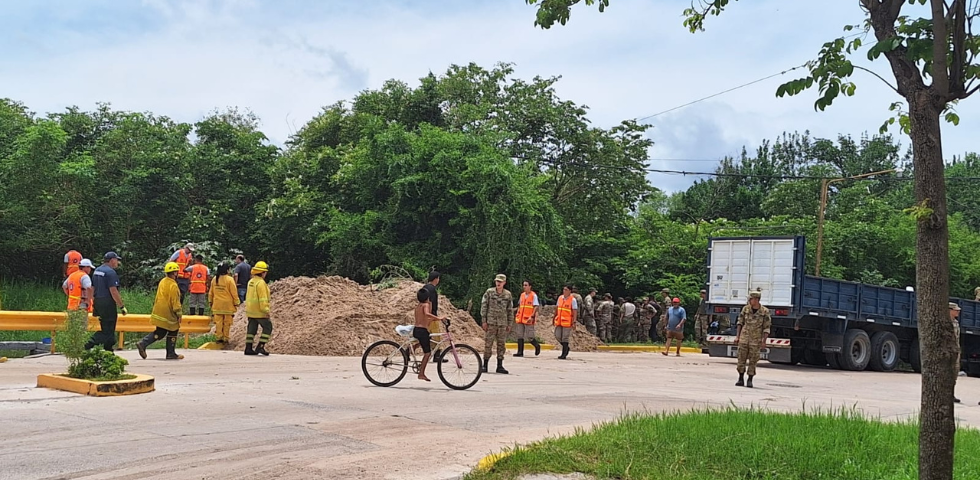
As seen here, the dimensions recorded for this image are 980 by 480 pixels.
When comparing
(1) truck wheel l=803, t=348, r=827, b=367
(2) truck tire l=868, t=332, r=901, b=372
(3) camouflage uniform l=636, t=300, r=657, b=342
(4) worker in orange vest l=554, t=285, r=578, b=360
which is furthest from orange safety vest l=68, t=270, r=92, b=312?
(3) camouflage uniform l=636, t=300, r=657, b=342

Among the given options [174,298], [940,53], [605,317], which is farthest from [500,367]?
[605,317]

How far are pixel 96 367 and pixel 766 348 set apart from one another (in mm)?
15507

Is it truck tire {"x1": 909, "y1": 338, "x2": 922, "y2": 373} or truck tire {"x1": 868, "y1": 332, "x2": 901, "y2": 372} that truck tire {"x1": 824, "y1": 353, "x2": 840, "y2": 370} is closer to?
truck tire {"x1": 868, "y1": 332, "x2": 901, "y2": 372}

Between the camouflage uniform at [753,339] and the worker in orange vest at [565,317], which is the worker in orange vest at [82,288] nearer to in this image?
the worker in orange vest at [565,317]

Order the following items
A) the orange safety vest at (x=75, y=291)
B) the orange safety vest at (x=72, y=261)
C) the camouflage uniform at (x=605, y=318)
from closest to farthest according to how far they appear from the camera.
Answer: the orange safety vest at (x=75, y=291), the orange safety vest at (x=72, y=261), the camouflage uniform at (x=605, y=318)

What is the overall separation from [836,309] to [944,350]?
17.5 meters

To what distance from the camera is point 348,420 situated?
991 centimetres

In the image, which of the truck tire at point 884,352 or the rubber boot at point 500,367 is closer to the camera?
the rubber boot at point 500,367

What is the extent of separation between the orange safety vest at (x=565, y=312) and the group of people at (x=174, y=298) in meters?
6.89

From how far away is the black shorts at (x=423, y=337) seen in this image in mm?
13406

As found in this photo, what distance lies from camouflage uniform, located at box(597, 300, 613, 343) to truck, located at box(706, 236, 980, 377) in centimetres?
677

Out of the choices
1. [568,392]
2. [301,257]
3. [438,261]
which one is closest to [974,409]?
[568,392]

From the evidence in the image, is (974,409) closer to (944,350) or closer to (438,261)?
(944,350)

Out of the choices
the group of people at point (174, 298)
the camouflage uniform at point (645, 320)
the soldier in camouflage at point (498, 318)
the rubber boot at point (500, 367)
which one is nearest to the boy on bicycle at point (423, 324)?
the soldier in camouflage at point (498, 318)
